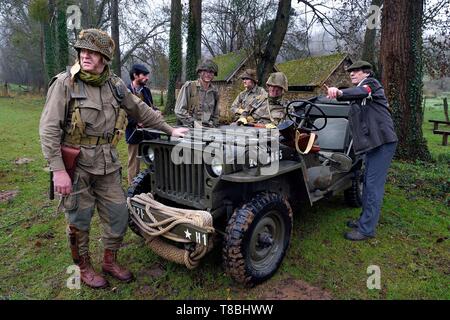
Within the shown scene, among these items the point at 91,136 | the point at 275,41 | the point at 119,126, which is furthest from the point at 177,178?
the point at 275,41

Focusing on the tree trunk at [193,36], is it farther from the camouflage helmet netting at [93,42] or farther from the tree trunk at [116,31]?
the camouflage helmet netting at [93,42]

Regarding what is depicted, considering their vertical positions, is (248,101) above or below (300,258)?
above

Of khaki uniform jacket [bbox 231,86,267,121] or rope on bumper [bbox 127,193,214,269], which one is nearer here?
rope on bumper [bbox 127,193,214,269]

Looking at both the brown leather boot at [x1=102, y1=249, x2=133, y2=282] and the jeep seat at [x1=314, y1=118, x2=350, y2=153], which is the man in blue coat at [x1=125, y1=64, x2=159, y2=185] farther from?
the jeep seat at [x1=314, y1=118, x2=350, y2=153]

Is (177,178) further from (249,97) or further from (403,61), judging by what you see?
(403,61)

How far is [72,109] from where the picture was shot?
283cm

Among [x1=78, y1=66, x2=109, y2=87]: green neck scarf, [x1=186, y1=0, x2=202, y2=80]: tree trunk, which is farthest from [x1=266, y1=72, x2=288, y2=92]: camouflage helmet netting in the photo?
[x1=186, y1=0, x2=202, y2=80]: tree trunk

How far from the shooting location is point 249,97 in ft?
17.2

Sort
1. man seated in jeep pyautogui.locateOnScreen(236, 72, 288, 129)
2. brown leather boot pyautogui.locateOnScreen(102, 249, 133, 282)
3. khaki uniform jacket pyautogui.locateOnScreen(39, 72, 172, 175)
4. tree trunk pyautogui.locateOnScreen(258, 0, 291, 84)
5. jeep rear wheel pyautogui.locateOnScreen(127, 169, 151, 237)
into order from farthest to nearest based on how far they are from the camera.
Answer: tree trunk pyautogui.locateOnScreen(258, 0, 291, 84)
man seated in jeep pyautogui.locateOnScreen(236, 72, 288, 129)
jeep rear wheel pyautogui.locateOnScreen(127, 169, 151, 237)
brown leather boot pyautogui.locateOnScreen(102, 249, 133, 282)
khaki uniform jacket pyautogui.locateOnScreen(39, 72, 172, 175)

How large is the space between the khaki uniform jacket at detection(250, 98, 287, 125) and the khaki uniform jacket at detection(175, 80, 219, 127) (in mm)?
601

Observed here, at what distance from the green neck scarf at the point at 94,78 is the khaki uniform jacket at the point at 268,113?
258 cm

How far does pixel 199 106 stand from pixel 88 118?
225 centimetres

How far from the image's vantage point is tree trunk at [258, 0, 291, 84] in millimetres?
11273

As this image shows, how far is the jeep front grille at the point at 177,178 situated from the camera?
124 inches
